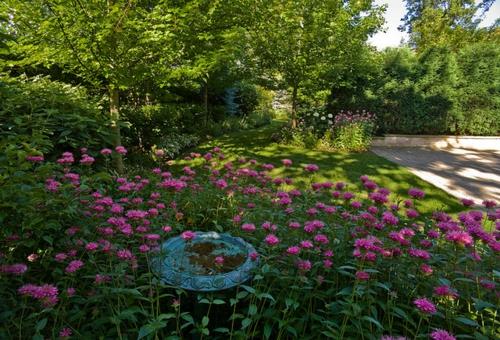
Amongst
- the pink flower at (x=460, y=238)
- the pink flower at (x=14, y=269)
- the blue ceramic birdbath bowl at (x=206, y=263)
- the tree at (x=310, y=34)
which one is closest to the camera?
the pink flower at (x=14, y=269)

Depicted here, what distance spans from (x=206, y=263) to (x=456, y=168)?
7.79 meters

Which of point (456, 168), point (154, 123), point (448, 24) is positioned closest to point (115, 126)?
point (154, 123)

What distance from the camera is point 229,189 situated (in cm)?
327

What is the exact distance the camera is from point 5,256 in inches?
74.4

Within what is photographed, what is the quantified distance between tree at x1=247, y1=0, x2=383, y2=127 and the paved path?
3204 millimetres

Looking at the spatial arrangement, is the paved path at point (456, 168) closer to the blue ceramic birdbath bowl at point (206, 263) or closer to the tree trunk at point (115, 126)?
the blue ceramic birdbath bowl at point (206, 263)

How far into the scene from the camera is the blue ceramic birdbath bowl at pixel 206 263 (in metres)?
2.08

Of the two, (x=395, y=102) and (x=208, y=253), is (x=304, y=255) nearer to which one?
(x=208, y=253)

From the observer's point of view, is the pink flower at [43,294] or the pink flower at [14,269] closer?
the pink flower at [43,294]

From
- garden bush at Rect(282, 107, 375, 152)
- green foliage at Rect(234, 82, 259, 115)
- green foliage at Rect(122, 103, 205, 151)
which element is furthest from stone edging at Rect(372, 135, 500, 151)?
green foliage at Rect(234, 82, 259, 115)

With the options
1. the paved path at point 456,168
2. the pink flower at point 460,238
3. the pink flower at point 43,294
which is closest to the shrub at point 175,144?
the paved path at point 456,168

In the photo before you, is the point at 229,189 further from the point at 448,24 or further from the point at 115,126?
the point at 448,24

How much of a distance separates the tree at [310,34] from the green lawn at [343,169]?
2.49 metres

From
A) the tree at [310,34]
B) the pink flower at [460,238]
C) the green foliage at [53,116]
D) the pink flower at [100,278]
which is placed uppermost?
the tree at [310,34]
